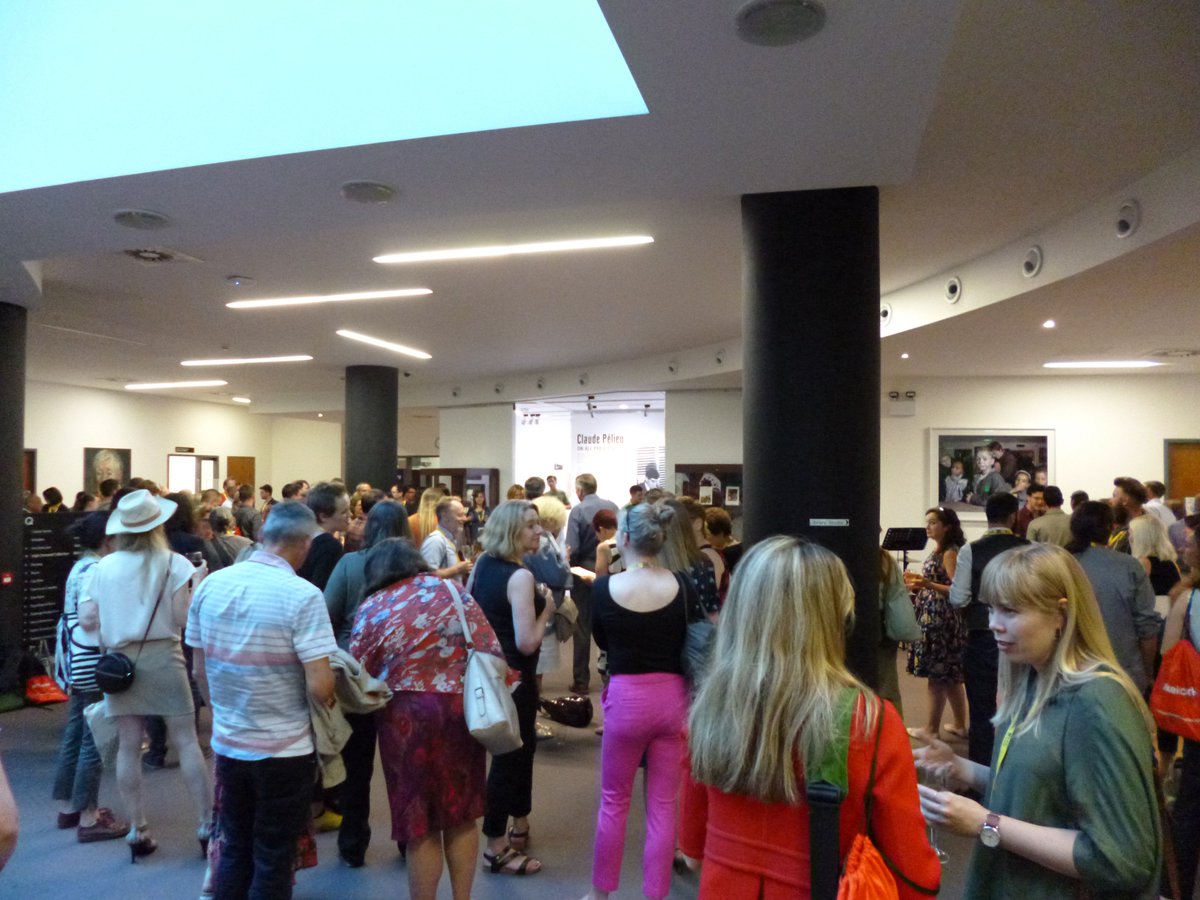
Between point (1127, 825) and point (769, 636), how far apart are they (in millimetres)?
702

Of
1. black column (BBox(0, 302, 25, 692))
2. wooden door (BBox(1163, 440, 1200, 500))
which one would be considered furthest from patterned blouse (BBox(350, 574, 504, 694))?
wooden door (BBox(1163, 440, 1200, 500))

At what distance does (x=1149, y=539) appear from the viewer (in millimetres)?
5551

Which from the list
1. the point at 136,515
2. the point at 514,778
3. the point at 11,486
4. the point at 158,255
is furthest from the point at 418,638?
the point at 11,486

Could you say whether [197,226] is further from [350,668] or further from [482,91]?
[350,668]

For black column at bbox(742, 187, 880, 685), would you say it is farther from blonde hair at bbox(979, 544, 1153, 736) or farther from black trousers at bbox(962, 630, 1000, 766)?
blonde hair at bbox(979, 544, 1153, 736)

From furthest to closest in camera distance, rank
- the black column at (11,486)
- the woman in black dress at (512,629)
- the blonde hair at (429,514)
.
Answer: the black column at (11,486), the blonde hair at (429,514), the woman in black dress at (512,629)

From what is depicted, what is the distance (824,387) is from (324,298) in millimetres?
5796

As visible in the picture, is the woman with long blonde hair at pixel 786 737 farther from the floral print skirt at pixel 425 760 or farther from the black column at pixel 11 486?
the black column at pixel 11 486

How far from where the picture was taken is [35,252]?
222 inches

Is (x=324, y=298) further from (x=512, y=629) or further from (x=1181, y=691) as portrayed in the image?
(x=1181, y=691)

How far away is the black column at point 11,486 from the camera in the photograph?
7.17 meters

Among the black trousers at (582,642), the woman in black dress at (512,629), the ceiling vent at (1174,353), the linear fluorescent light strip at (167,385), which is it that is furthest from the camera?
Result: the linear fluorescent light strip at (167,385)

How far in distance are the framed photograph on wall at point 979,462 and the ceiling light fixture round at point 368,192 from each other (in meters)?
9.41

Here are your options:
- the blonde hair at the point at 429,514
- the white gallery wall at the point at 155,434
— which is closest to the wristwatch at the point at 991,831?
the blonde hair at the point at 429,514
